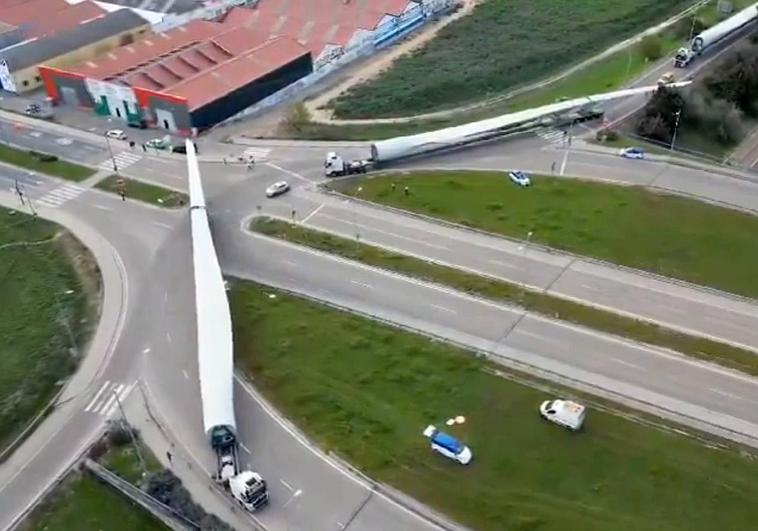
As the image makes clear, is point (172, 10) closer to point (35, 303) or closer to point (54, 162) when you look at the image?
point (54, 162)

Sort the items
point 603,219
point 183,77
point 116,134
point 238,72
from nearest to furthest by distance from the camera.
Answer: point 603,219 → point 116,134 → point 238,72 → point 183,77

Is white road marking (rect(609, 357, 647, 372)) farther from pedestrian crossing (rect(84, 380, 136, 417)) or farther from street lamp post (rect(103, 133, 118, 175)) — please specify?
street lamp post (rect(103, 133, 118, 175))

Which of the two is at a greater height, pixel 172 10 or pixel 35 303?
pixel 172 10

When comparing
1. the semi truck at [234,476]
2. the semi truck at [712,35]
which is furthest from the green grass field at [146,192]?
the semi truck at [712,35]

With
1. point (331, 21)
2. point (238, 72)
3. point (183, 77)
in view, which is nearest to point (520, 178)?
point (238, 72)

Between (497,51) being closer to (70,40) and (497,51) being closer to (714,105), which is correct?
(714,105)

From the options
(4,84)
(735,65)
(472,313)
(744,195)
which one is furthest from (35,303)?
(735,65)

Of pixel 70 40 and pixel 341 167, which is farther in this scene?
pixel 70 40
